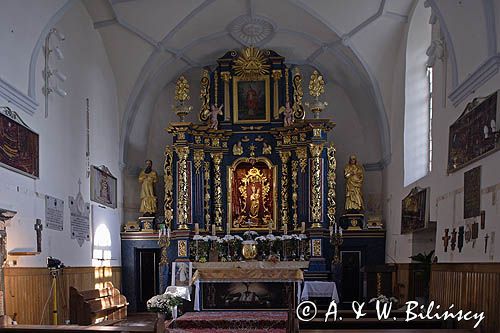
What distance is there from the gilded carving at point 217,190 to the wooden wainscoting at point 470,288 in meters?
7.22

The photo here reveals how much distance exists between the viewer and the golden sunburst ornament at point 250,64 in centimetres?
1691

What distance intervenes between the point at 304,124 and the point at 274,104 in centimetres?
130

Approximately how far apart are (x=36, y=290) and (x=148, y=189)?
21.3 feet

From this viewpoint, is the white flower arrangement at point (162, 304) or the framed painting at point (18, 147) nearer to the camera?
the framed painting at point (18, 147)

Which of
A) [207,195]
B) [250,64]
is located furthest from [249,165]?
[250,64]

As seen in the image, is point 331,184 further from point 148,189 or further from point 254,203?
point 148,189

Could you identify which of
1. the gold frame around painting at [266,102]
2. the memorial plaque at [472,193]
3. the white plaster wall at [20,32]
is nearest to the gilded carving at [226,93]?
the gold frame around painting at [266,102]

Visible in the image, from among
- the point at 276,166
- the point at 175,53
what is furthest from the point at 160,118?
the point at 276,166

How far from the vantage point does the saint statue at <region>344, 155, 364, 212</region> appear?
16.2 meters

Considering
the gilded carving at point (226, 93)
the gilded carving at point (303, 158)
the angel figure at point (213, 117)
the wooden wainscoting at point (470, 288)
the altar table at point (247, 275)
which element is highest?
the gilded carving at point (226, 93)

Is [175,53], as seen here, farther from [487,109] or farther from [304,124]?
[487,109]

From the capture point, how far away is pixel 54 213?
37.3 feet

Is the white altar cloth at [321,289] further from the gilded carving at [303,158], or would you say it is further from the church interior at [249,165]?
the gilded carving at [303,158]

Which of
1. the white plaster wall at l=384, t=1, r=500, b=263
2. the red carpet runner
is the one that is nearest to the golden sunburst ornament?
the white plaster wall at l=384, t=1, r=500, b=263
